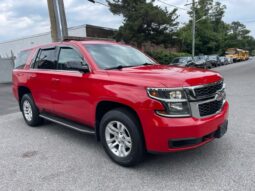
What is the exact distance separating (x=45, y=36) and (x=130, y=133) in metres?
29.8

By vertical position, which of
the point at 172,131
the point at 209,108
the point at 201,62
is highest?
the point at 209,108

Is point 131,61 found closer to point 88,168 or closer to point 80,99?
point 80,99

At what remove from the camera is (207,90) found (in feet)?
12.0

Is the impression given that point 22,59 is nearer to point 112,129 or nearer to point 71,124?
point 71,124

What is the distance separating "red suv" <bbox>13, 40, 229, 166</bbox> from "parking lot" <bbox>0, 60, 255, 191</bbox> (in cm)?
34

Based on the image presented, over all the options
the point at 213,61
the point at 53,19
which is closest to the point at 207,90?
the point at 53,19

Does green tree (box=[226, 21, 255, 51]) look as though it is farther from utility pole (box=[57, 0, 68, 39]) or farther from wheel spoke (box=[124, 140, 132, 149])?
wheel spoke (box=[124, 140, 132, 149])

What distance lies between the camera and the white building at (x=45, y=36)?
27.5 meters

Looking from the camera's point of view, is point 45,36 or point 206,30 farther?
point 206,30

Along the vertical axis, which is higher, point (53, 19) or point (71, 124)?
point (53, 19)

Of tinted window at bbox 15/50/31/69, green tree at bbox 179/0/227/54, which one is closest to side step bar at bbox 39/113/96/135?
tinted window at bbox 15/50/31/69

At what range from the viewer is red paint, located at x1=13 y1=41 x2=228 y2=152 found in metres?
3.35

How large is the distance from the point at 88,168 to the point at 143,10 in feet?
77.1

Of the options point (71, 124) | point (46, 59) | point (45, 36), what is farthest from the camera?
point (45, 36)
